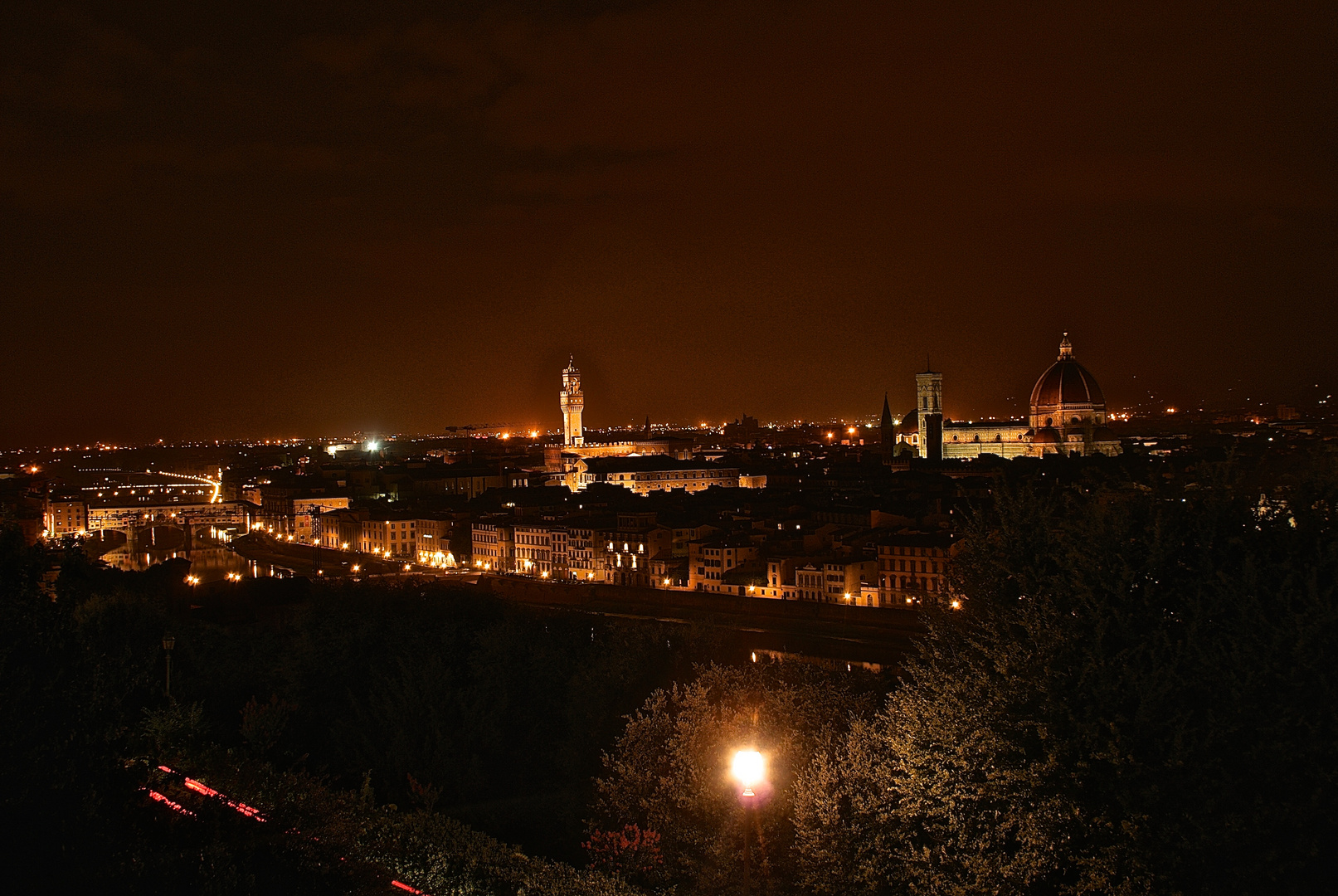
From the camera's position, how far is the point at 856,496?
132 ft

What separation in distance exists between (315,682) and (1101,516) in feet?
40.3

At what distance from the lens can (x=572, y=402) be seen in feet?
257

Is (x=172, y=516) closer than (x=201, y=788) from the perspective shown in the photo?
No

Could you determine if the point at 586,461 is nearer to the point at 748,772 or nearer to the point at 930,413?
the point at 930,413

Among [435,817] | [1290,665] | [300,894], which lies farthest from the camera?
[435,817]

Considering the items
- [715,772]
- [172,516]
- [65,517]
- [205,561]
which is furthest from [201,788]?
[172,516]

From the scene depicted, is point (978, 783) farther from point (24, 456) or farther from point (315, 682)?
point (24, 456)

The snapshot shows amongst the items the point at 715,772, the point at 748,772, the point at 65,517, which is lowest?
the point at 715,772

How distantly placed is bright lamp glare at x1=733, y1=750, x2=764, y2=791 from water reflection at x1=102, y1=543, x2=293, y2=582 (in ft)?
101

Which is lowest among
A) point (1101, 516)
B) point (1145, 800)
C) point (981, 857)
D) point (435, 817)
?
point (435, 817)

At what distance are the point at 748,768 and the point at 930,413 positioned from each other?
65244 millimetres

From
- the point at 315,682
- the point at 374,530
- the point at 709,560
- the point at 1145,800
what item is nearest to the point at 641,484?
the point at 374,530

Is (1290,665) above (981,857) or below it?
above

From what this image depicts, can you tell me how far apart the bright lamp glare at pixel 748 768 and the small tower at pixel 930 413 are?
Result: 6260 cm
